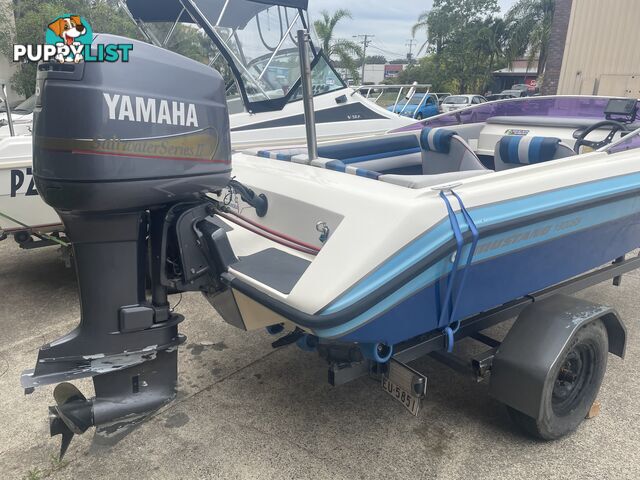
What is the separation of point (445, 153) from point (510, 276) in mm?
1338

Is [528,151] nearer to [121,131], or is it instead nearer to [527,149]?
[527,149]

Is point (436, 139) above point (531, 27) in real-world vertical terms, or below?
below

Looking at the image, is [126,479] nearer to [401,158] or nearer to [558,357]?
[558,357]

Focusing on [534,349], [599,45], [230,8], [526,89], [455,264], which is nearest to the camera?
[455,264]

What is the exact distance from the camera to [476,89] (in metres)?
33.7

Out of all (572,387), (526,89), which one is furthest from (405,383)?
(526,89)

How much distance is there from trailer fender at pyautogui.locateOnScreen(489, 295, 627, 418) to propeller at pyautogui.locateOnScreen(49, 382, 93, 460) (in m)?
1.64

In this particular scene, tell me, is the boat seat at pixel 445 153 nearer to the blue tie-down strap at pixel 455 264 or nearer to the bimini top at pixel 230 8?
the blue tie-down strap at pixel 455 264

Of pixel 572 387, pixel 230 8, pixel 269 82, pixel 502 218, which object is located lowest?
pixel 572 387

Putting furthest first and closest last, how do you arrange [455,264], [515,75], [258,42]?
1. [515,75]
2. [258,42]
3. [455,264]

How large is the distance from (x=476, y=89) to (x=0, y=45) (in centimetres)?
2643

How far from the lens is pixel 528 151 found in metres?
3.20

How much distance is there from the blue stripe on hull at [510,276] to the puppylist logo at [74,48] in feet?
3.68

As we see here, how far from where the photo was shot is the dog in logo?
162cm
